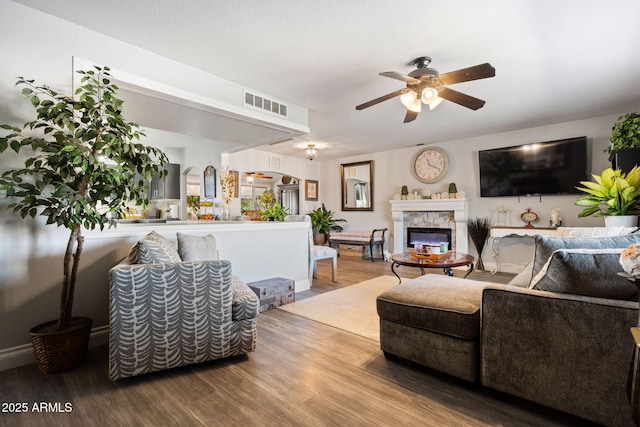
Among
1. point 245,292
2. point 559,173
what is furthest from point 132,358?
point 559,173

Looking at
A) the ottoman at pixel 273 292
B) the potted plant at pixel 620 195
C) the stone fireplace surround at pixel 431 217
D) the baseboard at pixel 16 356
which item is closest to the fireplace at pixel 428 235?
the stone fireplace surround at pixel 431 217

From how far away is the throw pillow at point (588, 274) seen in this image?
4.66 feet

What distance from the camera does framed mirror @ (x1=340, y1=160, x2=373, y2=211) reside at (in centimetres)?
736

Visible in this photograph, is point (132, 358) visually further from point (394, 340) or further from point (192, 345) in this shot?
point (394, 340)

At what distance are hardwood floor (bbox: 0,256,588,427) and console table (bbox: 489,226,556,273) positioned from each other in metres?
3.89

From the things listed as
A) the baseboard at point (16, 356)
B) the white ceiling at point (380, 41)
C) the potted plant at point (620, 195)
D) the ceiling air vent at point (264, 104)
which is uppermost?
the white ceiling at point (380, 41)

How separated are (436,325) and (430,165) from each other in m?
5.01

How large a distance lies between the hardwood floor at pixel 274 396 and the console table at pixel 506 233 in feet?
12.7

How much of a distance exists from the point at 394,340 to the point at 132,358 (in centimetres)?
168

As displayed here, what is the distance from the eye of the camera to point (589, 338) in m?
1.42

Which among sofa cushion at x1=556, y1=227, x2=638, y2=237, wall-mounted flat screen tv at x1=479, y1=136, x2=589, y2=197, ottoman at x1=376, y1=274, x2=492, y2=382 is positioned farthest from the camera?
wall-mounted flat screen tv at x1=479, y1=136, x2=589, y2=197

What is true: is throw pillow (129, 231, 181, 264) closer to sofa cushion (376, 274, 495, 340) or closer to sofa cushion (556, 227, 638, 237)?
sofa cushion (376, 274, 495, 340)

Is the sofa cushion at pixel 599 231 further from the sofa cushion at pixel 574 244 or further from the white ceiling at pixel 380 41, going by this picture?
the white ceiling at pixel 380 41

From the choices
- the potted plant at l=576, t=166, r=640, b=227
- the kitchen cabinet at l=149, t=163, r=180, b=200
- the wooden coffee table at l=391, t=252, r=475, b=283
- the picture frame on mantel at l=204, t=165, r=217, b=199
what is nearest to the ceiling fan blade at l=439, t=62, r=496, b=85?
the wooden coffee table at l=391, t=252, r=475, b=283
